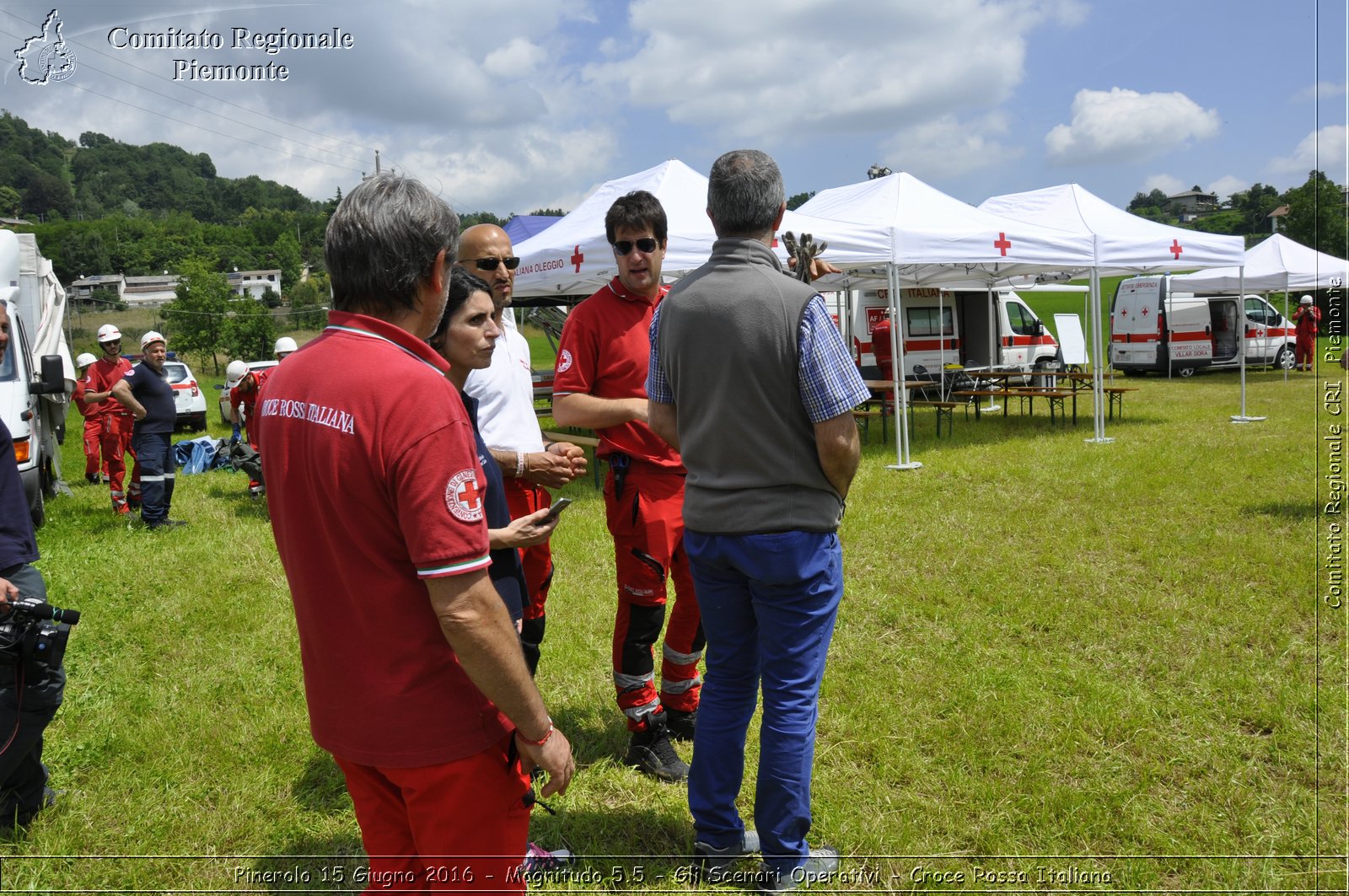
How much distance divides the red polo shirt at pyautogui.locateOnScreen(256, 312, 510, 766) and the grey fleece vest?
1007mm

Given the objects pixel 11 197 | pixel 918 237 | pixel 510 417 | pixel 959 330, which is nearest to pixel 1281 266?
pixel 959 330

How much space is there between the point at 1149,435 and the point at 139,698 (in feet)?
40.6

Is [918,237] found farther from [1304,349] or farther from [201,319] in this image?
[201,319]

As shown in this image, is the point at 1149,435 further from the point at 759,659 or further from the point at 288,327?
the point at 288,327

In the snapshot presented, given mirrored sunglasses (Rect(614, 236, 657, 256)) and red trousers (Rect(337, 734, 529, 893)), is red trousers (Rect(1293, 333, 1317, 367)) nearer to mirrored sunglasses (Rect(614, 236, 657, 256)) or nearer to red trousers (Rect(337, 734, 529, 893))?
mirrored sunglasses (Rect(614, 236, 657, 256))

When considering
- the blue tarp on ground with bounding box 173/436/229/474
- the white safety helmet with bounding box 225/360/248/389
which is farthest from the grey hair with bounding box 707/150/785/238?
the blue tarp on ground with bounding box 173/436/229/474

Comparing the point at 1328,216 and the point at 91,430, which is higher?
the point at 1328,216

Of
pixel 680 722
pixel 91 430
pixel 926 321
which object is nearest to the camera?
pixel 680 722

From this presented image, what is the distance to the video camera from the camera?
9.65ft

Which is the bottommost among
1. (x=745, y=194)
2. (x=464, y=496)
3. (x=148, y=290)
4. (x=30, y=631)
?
(x=30, y=631)

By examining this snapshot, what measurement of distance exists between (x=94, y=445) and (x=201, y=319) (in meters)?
38.9

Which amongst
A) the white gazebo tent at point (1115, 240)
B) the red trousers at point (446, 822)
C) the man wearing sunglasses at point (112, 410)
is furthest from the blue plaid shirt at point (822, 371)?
the white gazebo tent at point (1115, 240)

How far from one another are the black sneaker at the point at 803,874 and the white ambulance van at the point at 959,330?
616 inches

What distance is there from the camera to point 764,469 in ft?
8.30
